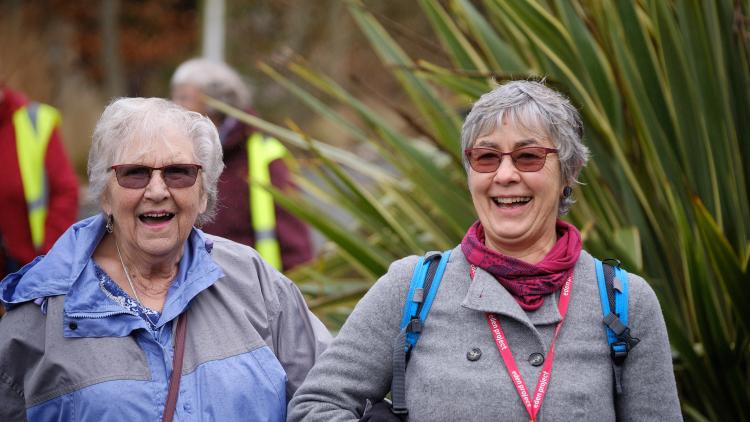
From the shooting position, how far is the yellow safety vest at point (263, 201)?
5215mm

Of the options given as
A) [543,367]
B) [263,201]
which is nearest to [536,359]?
[543,367]

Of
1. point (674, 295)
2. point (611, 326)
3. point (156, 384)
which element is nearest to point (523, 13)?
point (674, 295)

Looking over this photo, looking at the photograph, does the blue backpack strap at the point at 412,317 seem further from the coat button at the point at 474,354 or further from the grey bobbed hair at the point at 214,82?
the grey bobbed hair at the point at 214,82

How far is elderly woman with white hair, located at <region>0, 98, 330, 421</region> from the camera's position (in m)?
2.86

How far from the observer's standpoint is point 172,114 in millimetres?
3119

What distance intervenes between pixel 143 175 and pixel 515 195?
92 cm

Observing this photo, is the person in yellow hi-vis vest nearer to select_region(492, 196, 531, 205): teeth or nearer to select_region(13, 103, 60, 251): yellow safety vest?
select_region(13, 103, 60, 251): yellow safety vest

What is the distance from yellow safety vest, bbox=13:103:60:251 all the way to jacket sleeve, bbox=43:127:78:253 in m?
0.03

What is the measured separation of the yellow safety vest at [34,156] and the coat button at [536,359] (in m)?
3.55

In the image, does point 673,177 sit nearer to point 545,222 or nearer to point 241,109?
point 545,222

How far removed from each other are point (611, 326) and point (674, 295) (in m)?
1.55

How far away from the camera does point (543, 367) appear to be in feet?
8.90

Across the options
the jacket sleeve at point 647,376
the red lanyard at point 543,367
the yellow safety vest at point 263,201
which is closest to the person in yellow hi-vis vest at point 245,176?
the yellow safety vest at point 263,201

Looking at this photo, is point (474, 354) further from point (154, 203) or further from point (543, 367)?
point (154, 203)
